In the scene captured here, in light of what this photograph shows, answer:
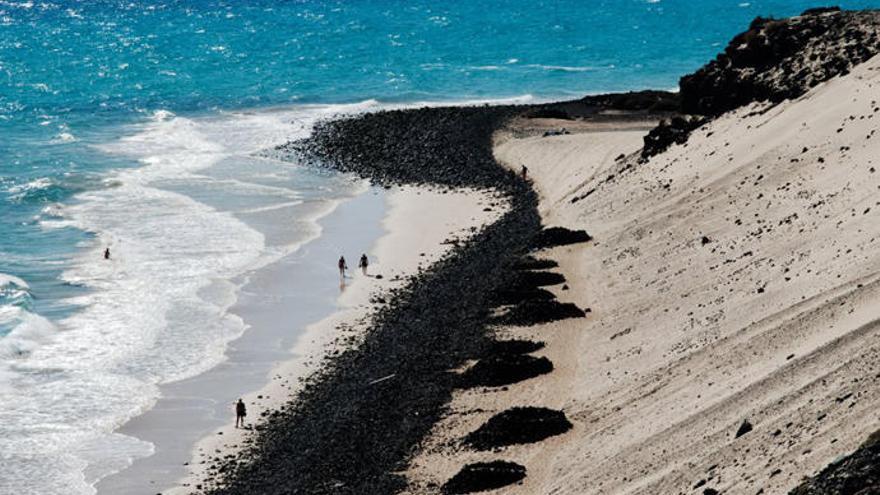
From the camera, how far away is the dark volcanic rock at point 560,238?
54750 millimetres

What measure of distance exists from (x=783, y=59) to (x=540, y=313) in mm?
25280

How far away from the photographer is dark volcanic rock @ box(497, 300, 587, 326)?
1757 inches

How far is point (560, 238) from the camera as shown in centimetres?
5500

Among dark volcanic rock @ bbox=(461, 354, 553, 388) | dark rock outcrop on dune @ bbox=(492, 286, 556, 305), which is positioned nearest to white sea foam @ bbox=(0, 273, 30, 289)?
dark rock outcrop on dune @ bbox=(492, 286, 556, 305)

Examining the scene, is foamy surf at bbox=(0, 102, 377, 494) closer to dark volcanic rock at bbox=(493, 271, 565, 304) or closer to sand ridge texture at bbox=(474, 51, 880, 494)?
dark volcanic rock at bbox=(493, 271, 565, 304)

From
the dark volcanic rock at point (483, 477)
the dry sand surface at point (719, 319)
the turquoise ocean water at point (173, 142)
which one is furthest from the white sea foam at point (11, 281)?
the dark volcanic rock at point (483, 477)

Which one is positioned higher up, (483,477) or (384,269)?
(384,269)

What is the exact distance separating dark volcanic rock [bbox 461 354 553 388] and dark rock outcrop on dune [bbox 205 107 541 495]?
2.21 ft

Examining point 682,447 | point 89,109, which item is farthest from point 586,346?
point 89,109

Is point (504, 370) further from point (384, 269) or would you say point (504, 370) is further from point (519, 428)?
point (384, 269)

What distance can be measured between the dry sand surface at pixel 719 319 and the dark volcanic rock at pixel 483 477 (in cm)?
40

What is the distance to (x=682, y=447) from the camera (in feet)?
96.0

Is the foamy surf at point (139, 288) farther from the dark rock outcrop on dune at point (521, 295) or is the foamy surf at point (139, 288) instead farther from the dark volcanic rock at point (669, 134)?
the dark volcanic rock at point (669, 134)

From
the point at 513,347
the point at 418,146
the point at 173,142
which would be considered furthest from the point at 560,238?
the point at 173,142
